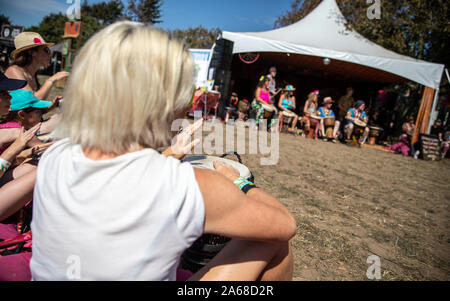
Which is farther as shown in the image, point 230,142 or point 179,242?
point 230,142

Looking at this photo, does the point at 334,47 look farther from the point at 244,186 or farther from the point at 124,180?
the point at 124,180

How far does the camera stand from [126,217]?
30.5 inches

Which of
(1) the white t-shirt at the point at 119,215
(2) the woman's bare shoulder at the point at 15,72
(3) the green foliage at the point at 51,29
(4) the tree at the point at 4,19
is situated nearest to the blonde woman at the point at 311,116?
(2) the woman's bare shoulder at the point at 15,72

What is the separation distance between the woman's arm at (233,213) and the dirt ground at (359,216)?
4.56 ft

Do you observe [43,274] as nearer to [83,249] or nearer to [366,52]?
[83,249]

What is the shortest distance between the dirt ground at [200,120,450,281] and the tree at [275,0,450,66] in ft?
25.4

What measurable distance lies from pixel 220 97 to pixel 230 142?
359cm

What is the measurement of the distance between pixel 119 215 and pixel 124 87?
370 millimetres

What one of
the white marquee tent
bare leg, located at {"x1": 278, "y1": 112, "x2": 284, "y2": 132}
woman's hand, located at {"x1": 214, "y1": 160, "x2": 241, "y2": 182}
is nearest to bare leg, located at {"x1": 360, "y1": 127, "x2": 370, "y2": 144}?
the white marquee tent

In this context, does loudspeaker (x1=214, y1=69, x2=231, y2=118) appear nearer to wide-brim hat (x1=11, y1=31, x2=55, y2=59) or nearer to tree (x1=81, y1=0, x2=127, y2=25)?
wide-brim hat (x1=11, y1=31, x2=55, y2=59)

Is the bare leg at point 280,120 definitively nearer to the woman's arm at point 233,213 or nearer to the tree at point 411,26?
the tree at point 411,26

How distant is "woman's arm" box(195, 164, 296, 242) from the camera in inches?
32.8

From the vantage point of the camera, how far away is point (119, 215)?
0.78 meters
